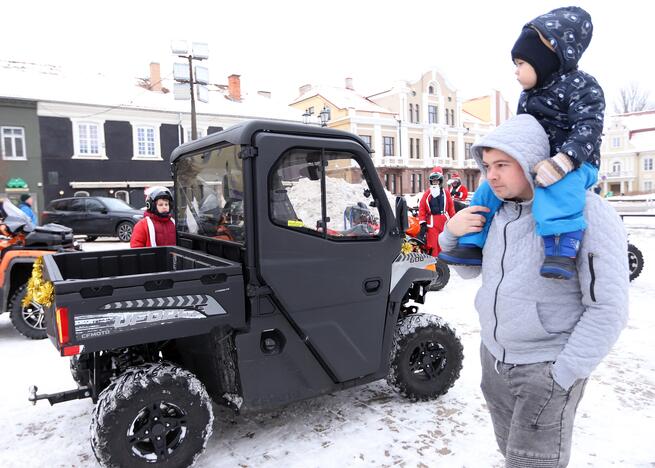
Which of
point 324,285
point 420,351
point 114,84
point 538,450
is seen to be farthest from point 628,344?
point 114,84

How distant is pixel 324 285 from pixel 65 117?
28.1m

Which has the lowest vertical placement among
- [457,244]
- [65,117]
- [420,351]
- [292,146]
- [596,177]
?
[420,351]

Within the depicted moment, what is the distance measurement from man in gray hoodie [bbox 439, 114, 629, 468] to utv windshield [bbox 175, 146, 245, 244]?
5.94ft

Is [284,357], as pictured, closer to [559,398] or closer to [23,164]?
[559,398]

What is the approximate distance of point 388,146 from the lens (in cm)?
4238

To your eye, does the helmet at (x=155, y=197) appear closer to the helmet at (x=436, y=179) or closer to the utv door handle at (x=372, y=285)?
the utv door handle at (x=372, y=285)

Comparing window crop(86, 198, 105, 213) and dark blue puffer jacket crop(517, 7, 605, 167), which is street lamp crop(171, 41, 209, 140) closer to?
window crop(86, 198, 105, 213)

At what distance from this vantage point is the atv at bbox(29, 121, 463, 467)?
279 cm

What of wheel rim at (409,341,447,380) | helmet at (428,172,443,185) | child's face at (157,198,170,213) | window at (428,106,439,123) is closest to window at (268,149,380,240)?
wheel rim at (409,341,447,380)

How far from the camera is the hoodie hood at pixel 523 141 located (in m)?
1.71

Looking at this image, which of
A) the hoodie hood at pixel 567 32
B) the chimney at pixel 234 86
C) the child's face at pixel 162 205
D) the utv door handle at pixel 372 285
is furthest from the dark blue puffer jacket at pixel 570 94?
the chimney at pixel 234 86

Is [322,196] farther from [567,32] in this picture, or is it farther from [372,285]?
[567,32]

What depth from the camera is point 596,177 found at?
5.53 feet

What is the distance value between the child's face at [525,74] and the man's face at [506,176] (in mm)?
320
